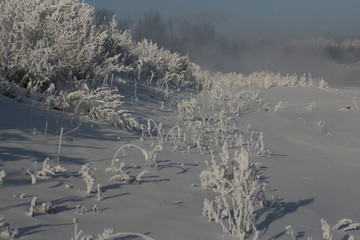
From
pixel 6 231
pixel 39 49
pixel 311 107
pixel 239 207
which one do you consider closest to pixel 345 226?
pixel 239 207

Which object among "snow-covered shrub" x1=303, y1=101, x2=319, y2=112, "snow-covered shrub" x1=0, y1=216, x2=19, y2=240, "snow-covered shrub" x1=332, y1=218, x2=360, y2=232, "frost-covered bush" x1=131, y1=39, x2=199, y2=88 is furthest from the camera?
"frost-covered bush" x1=131, y1=39, x2=199, y2=88

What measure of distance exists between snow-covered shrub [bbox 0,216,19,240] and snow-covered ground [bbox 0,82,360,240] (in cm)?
5

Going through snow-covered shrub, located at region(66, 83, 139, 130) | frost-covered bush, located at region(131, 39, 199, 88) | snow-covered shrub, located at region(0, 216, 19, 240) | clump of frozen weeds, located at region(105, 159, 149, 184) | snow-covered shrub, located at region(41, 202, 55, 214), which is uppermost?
frost-covered bush, located at region(131, 39, 199, 88)

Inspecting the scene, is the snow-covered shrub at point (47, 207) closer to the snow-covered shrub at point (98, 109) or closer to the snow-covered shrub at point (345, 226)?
the snow-covered shrub at point (345, 226)

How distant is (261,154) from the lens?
A: 4367mm

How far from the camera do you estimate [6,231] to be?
5.97 feet

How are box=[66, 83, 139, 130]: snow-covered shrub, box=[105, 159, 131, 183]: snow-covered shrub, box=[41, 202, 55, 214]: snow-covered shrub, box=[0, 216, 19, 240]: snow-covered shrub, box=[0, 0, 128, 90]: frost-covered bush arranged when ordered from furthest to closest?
box=[0, 0, 128, 90]: frost-covered bush
box=[66, 83, 139, 130]: snow-covered shrub
box=[105, 159, 131, 183]: snow-covered shrub
box=[41, 202, 55, 214]: snow-covered shrub
box=[0, 216, 19, 240]: snow-covered shrub

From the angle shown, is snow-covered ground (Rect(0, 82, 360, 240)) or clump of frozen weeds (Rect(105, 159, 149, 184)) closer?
snow-covered ground (Rect(0, 82, 360, 240))

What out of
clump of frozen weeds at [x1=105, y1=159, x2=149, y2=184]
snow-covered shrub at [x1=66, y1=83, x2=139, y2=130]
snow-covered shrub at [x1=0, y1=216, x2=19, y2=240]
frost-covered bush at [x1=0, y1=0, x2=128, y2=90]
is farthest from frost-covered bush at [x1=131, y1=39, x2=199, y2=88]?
snow-covered shrub at [x1=0, y1=216, x2=19, y2=240]

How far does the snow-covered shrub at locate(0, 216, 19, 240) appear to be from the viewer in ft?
5.93

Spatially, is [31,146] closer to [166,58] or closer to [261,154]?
[261,154]

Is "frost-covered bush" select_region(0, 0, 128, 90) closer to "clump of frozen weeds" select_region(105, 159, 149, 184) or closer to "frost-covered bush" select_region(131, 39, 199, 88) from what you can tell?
"clump of frozen weeds" select_region(105, 159, 149, 184)

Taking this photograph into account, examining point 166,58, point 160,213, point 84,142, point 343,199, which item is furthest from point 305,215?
point 166,58

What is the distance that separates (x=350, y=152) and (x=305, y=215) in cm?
285
